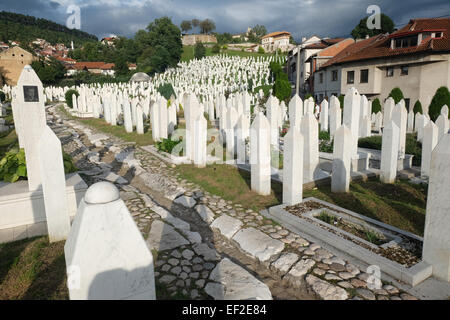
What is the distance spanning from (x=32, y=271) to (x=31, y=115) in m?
2.79

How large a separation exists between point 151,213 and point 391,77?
23.9 meters

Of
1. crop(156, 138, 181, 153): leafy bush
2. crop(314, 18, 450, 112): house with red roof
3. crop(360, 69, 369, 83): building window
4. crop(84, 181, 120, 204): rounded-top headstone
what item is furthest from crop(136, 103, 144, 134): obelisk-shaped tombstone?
crop(360, 69, 369, 83): building window

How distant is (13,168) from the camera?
17.2 feet

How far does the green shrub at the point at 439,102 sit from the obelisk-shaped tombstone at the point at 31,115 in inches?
781

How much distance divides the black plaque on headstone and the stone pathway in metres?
2.45

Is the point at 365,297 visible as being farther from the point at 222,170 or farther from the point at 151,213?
the point at 222,170

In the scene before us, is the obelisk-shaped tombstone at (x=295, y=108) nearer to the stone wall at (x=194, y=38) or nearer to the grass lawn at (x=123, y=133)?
the grass lawn at (x=123, y=133)

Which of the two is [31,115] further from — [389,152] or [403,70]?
[403,70]

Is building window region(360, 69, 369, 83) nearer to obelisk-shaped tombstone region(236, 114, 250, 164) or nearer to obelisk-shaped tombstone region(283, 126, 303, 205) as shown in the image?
obelisk-shaped tombstone region(236, 114, 250, 164)

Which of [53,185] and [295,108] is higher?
[295,108]

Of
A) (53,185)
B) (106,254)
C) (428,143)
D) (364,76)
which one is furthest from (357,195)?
(364,76)

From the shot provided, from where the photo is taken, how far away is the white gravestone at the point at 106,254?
1.80 meters
